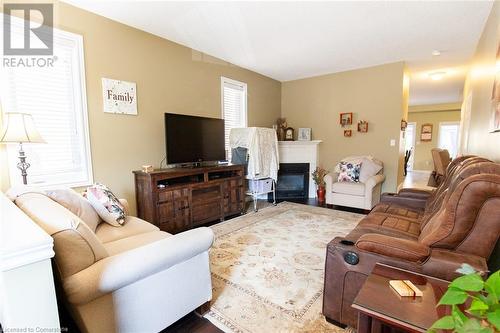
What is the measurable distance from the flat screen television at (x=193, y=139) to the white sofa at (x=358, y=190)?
205 centimetres

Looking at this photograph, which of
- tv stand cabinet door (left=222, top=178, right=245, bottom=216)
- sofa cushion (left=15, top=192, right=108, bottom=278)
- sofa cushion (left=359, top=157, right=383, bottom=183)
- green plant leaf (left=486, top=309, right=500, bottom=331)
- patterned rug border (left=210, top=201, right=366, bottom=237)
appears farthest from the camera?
sofa cushion (left=359, top=157, right=383, bottom=183)

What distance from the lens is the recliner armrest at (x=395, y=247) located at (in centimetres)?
130

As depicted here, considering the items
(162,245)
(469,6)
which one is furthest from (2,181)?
(469,6)

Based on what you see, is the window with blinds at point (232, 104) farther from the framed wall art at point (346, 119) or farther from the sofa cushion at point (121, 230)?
the sofa cushion at point (121, 230)

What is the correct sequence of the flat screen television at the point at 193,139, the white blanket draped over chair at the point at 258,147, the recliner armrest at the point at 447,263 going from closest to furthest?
the recliner armrest at the point at 447,263 → the flat screen television at the point at 193,139 → the white blanket draped over chair at the point at 258,147

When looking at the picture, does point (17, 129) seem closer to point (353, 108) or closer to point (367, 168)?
point (367, 168)

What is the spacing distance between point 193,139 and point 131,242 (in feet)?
6.42

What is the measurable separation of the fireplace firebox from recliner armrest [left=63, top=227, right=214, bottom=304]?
3.78 meters

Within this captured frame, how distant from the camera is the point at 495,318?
481 mm

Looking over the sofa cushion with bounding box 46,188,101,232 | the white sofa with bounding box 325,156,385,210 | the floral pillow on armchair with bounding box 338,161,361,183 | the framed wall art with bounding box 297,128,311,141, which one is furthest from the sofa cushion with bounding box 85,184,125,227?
the framed wall art with bounding box 297,128,311,141

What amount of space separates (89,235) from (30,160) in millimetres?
1819

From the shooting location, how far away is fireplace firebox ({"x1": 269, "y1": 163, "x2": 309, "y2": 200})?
17.3 feet

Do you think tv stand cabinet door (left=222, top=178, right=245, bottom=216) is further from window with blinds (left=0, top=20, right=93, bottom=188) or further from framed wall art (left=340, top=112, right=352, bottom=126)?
framed wall art (left=340, top=112, right=352, bottom=126)

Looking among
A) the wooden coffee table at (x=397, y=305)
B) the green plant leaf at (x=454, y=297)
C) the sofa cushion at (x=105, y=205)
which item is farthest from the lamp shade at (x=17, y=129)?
the green plant leaf at (x=454, y=297)
